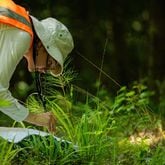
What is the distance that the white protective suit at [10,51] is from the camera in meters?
3.82

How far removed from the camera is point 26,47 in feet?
12.7

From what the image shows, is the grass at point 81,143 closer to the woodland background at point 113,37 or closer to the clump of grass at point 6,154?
the clump of grass at point 6,154

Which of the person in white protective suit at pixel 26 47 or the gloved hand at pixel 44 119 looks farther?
the gloved hand at pixel 44 119

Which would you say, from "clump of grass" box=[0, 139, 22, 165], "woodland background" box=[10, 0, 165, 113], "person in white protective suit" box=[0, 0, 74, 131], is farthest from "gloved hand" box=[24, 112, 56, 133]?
"woodland background" box=[10, 0, 165, 113]

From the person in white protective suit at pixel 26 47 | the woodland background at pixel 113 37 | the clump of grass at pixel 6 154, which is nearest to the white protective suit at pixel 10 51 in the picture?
the person in white protective suit at pixel 26 47

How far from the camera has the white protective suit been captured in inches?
150

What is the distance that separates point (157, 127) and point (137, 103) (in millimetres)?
244

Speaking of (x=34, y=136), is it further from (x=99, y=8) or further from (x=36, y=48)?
(x=99, y=8)

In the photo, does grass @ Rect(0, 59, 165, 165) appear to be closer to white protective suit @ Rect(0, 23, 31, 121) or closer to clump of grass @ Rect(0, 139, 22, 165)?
clump of grass @ Rect(0, 139, 22, 165)

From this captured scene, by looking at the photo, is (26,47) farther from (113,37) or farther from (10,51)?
(113,37)

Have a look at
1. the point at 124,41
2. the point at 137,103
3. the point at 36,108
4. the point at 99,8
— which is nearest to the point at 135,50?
the point at 124,41

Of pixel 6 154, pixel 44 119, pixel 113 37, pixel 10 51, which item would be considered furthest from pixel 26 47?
pixel 113 37

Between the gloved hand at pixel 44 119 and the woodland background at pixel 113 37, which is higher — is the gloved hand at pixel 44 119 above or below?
below

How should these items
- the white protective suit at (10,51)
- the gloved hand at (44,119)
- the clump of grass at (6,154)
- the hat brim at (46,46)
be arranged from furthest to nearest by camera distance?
the gloved hand at (44,119), the hat brim at (46,46), the white protective suit at (10,51), the clump of grass at (6,154)
